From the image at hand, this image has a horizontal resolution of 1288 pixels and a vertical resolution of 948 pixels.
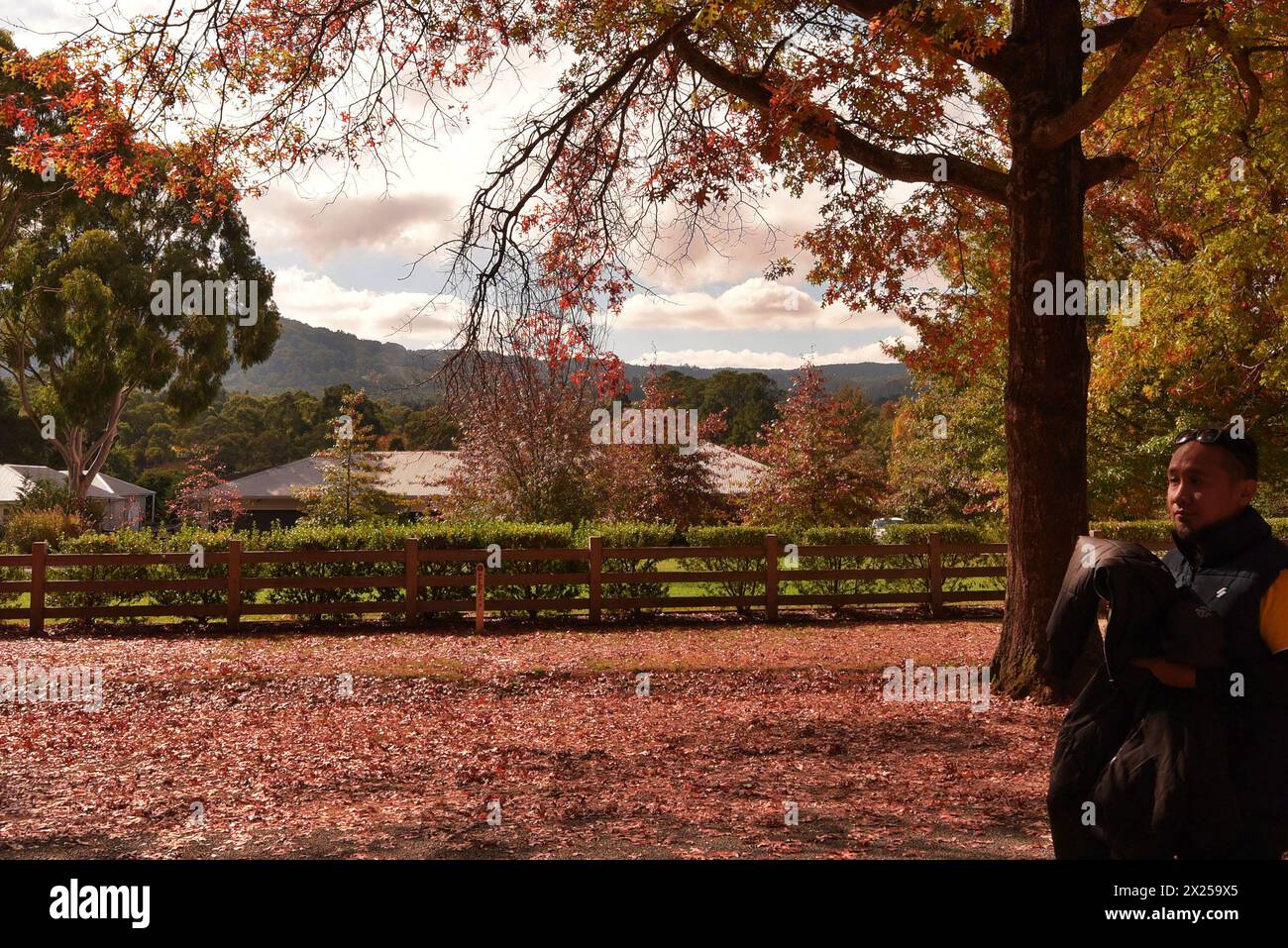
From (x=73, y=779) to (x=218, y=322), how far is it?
32486mm

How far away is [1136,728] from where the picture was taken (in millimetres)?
2625

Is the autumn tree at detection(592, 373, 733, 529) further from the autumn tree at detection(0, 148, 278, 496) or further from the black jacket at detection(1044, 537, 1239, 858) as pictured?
the black jacket at detection(1044, 537, 1239, 858)

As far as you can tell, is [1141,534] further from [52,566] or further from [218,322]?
[218,322]

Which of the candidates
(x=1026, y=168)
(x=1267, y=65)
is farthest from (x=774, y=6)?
(x=1267, y=65)

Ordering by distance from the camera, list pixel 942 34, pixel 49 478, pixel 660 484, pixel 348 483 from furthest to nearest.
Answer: pixel 49 478, pixel 348 483, pixel 660 484, pixel 942 34

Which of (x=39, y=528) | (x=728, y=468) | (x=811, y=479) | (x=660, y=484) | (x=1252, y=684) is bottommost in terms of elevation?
(x=39, y=528)

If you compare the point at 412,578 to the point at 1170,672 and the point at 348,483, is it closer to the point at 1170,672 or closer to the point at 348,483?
the point at 1170,672

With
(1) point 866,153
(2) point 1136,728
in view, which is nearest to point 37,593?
(1) point 866,153

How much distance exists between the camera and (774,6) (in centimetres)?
1013

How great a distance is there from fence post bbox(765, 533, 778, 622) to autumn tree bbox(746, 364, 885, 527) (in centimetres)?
1095

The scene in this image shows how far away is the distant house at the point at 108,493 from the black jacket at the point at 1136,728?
145 feet

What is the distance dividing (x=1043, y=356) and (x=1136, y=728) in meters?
6.55

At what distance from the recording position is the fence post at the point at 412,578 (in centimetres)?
1394

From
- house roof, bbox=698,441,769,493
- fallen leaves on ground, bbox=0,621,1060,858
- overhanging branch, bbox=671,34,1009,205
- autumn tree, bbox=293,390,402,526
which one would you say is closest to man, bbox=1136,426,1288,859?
fallen leaves on ground, bbox=0,621,1060,858
